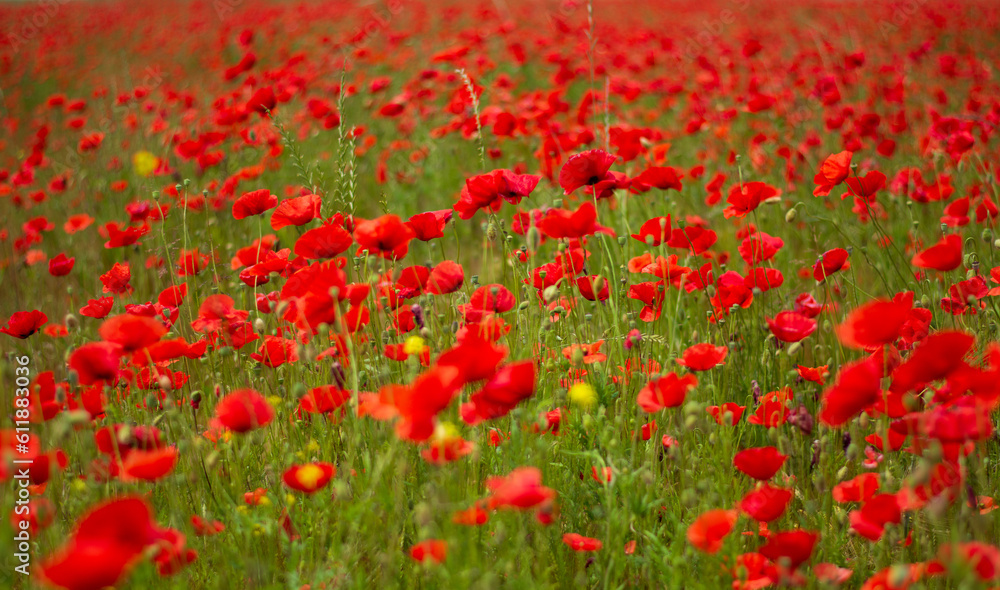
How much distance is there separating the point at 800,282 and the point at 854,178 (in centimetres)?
112

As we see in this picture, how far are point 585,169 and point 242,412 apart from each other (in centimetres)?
115

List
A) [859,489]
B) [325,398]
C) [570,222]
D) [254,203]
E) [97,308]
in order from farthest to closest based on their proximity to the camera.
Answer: [254,203] → [97,308] → [570,222] → [325,398] → [859,489]

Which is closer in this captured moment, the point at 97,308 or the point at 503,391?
the point at 503,391

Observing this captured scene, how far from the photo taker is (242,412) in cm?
129

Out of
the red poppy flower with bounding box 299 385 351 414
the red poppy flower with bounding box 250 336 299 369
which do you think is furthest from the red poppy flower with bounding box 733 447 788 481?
the red poppy flower with bounding box 250 336 299 369

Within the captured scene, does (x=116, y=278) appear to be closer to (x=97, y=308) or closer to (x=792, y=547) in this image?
(x=97, y=308)

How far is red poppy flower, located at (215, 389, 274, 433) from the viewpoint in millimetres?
1286

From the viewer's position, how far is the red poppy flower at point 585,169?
1938 mm

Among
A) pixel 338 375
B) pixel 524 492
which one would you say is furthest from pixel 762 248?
pixel 524 492

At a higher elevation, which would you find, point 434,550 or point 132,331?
point 132,331

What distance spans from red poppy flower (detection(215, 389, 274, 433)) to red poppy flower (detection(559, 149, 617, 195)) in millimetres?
1015

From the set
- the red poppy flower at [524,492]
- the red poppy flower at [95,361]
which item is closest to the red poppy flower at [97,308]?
the red poppy flower at [95,361]

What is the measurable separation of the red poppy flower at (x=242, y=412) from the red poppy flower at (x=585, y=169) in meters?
1.02

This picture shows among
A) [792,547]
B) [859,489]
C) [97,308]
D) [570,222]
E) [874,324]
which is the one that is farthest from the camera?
[97,308]
